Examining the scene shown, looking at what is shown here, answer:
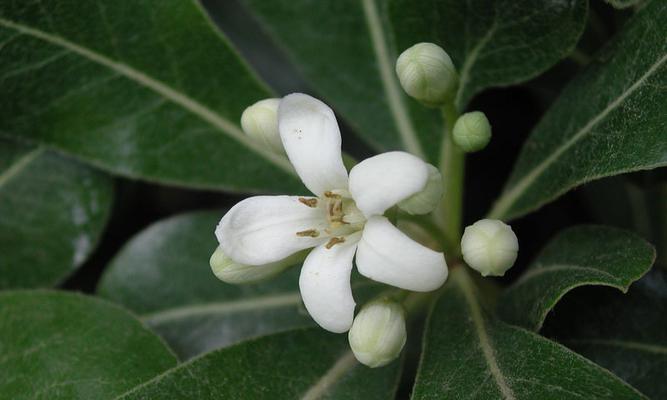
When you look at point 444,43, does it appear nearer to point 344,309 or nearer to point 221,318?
point 344,309

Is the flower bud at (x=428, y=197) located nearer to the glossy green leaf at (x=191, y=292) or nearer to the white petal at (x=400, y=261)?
the white petal at (x=400, y=261)

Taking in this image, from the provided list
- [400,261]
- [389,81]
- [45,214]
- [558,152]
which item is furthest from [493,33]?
[45,214]

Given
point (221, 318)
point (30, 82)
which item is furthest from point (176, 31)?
point (221, 318)

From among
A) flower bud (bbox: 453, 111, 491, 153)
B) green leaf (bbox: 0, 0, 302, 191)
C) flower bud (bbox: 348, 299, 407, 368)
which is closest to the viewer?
flower bud (bbox: 348, 299, 407, 368)

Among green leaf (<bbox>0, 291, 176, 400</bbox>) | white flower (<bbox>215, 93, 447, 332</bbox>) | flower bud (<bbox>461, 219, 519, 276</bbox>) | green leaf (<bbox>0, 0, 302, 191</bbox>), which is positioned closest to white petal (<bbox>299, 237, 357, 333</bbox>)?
white flower (<bbox>215, 93, 447, 332</bbox>)

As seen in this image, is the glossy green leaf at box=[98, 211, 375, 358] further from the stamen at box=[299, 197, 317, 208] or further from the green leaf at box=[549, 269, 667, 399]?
the green leaf at box=[549, 269, 667, 399]

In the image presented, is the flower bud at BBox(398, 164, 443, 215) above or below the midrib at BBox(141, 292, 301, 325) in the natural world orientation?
above

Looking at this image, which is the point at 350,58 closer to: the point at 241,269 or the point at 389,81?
the point at 389,81
